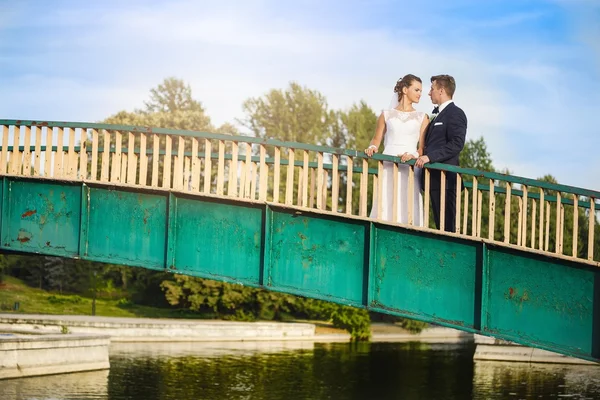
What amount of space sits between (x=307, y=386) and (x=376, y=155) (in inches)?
812

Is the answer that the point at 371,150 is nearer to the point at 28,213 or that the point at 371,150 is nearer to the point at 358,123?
the point at 28,213

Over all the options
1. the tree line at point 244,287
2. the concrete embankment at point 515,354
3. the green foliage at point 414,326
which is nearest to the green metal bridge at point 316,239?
the concrete embankment at point 515,354

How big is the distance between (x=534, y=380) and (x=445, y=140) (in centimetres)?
2487

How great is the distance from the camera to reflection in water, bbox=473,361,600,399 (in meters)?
31.4

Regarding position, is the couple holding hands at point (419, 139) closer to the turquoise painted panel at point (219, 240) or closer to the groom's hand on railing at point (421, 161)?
the groom's hand on railing at point (421, 161)

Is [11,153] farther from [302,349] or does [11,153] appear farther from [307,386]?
[302,349]

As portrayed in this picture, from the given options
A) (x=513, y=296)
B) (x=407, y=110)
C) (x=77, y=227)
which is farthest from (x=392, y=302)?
(x=77, y=227)

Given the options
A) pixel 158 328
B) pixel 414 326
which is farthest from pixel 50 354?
pixel 414 326

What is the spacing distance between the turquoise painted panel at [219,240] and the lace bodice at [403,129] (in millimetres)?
2199

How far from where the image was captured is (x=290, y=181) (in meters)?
13.1

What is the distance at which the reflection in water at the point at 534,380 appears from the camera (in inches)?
1237

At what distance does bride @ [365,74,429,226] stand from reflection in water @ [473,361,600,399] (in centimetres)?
1906

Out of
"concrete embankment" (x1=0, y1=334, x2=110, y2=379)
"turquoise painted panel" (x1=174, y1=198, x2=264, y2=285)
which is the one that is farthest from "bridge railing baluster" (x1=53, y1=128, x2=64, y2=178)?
"concrete embankment" (x1=0, y1=334, x2=110, y2=379)

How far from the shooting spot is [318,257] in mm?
13195
